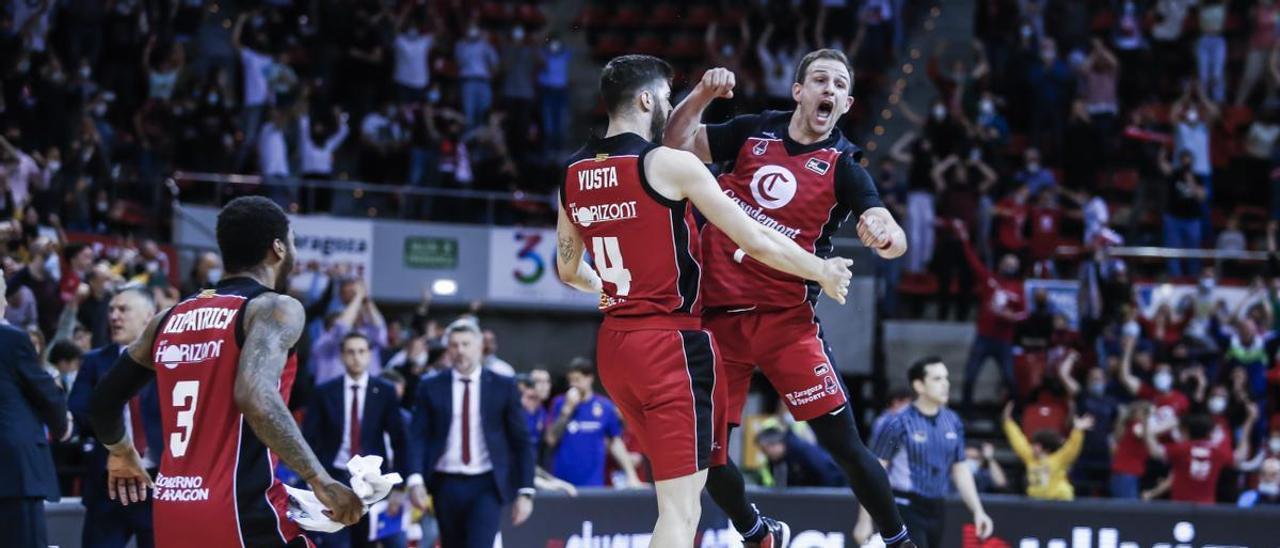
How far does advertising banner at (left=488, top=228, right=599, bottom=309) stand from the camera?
71.4ft

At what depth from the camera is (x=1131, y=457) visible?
1762 cm

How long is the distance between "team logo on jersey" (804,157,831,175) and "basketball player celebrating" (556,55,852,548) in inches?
30.9

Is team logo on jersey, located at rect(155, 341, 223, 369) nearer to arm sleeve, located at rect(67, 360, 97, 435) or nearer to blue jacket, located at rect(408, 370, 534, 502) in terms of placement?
arm sleeve, located at rect(67, 360, 97, 435)

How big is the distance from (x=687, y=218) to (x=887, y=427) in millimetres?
5798

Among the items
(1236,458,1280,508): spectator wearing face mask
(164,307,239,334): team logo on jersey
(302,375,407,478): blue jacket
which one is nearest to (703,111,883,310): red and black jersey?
(164,307,239,334): team logo on jersey

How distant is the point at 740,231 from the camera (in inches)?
261

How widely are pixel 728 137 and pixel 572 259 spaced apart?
1028 millimetres

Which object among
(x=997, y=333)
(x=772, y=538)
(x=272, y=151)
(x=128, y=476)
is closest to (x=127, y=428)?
(x=128, y=476)

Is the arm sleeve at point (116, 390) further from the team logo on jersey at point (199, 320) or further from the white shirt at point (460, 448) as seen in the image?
the white shirt at point (460, 448)

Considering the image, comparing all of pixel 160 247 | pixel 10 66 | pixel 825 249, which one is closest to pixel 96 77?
pixel 10 66

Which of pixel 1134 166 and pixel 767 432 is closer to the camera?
pixel 767 432

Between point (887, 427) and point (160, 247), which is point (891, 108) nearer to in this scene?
point (160, 247)

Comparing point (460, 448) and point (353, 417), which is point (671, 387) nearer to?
point (460, 448)

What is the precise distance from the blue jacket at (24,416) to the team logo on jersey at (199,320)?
1.96 m
